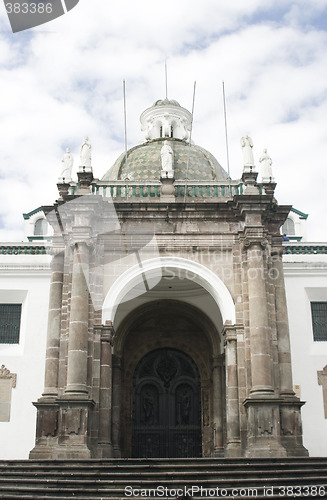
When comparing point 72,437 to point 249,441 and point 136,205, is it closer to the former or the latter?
point 249,441

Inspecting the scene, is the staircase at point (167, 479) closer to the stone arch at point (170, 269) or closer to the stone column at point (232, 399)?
the stone column at point (232, 399)

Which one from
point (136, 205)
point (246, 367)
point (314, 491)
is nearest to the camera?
point (314, 491)

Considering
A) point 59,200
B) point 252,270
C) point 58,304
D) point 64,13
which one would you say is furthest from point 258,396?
point 64,13

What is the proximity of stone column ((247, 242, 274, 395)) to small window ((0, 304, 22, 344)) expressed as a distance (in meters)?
7.90

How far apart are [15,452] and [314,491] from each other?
10.3 meters

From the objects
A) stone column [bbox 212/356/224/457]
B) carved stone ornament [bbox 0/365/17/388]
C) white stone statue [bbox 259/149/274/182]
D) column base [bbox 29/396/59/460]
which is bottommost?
column base [bbox 29/396/59/460]

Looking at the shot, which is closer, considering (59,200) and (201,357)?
(59,200)

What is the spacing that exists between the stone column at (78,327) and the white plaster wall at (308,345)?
7035 mm

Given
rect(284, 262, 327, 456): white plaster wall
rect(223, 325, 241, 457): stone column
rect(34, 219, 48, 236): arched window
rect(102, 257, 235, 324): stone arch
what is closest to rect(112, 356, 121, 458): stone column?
rect(102, 257, 235, 324): stone arch

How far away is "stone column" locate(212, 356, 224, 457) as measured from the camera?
1877 cm

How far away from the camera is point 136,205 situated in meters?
17.3

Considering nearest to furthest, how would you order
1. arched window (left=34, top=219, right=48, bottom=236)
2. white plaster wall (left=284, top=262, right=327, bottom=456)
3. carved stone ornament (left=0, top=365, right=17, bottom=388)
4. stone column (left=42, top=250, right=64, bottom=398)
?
stone column (left=42, top=250, right=64, bottom=398) < white plaster wall (left=284, top=262, right=327, bottom=456) < carved stone ornament (left=0, top=365, right=17, bottom=388) < arched window (left=34, top=219, right=48, bottom=236)

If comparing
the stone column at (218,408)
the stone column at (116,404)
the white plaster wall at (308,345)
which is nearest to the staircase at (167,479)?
the stone column at (116,404)

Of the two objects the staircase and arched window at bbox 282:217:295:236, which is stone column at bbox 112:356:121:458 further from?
arched window at bbox 282:217:295:236
